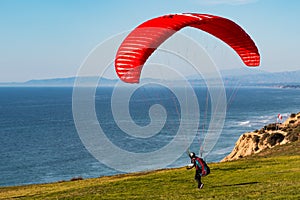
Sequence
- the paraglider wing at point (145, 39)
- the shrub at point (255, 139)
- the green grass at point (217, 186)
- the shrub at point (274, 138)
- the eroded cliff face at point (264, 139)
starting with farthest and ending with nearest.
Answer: the shrub at point (255, 139) < the shrub at point (274, 138) < the eroded cliff face at point (264, 139) < the green grass at point (217, 186) < the paraglider wing at point (145, 39)

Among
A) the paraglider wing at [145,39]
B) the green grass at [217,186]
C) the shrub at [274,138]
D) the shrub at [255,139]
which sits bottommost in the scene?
the shrub at [255,139]

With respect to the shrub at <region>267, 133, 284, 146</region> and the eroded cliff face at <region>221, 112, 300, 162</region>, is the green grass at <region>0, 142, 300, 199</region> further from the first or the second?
the shrub at <region>267, 133, 284, 146</region>

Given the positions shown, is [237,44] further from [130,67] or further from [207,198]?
[207,198]

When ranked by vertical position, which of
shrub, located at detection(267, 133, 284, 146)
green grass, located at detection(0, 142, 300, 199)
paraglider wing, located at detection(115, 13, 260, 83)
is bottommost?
shrub, located at detection(267, 133, 284, 146)

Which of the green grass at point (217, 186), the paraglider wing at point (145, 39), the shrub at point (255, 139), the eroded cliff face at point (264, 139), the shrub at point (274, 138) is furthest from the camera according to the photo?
the shrub at point (255, 139)

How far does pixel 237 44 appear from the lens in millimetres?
16938

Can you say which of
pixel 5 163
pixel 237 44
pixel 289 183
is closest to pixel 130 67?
pixel 237 44

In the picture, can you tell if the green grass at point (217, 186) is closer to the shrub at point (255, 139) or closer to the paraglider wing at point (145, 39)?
the paraglider wing at point (145, 39)

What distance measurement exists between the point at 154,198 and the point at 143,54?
5520 mm

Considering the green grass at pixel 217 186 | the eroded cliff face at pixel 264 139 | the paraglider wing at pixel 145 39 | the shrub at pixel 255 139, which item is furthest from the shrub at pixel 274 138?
the paraglider wing at pixel 145 39

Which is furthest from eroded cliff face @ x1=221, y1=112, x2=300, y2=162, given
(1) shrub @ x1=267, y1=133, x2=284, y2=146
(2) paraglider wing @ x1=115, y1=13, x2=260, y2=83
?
(2) paraglider wing @ x1=115, y1=13, x2=260, y2=83

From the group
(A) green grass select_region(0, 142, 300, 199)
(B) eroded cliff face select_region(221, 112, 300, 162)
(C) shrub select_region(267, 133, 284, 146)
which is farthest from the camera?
(C) shrub select_region(267, 133, 284, 146)

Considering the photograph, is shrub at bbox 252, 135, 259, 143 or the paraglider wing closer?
the paraglider wing

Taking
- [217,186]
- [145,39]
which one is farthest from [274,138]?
[145,39]
